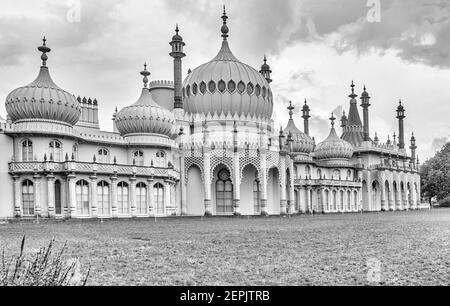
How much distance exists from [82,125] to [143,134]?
6.94 m

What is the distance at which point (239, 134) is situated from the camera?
54250 millimetres

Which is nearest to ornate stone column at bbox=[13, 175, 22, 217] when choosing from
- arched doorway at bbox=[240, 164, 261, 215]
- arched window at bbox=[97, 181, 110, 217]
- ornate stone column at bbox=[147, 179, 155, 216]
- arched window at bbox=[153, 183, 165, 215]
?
arched window at bbox=[97, 181, 110, 217]

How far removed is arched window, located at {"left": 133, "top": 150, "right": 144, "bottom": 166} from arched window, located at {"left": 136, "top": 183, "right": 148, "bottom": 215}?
114 inches

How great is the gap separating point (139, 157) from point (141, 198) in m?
4.49

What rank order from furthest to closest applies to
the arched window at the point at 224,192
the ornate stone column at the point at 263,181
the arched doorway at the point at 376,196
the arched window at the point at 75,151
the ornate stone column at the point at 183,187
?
1. the arched doorway at the point at 376,196
2. the arched window at the point at 224,192
3. the ornate stone column at the point at 263,181
4. the ornate stone column at the point at 183,187
5. the arched window at the point at 75,151

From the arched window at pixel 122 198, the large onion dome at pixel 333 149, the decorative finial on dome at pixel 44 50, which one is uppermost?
the decorative finial on dome at pixel 44 50

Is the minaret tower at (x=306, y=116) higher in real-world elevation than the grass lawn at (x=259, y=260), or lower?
higher

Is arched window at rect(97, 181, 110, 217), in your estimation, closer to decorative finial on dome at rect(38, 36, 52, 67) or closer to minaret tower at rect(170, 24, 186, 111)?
decorative finial on dome at rect(38, 36, 52, 67)

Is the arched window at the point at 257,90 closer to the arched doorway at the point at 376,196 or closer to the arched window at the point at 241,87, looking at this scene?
the arched window at the point at 241,87

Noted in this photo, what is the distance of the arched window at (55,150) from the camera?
41656 millimetres

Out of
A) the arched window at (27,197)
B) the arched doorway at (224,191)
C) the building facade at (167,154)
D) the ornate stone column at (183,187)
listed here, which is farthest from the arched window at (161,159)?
the arched window at (27,197)

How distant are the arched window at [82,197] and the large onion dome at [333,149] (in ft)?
157

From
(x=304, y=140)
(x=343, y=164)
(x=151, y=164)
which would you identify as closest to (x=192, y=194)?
(x=151, y=164)

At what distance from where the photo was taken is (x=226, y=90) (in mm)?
56469
